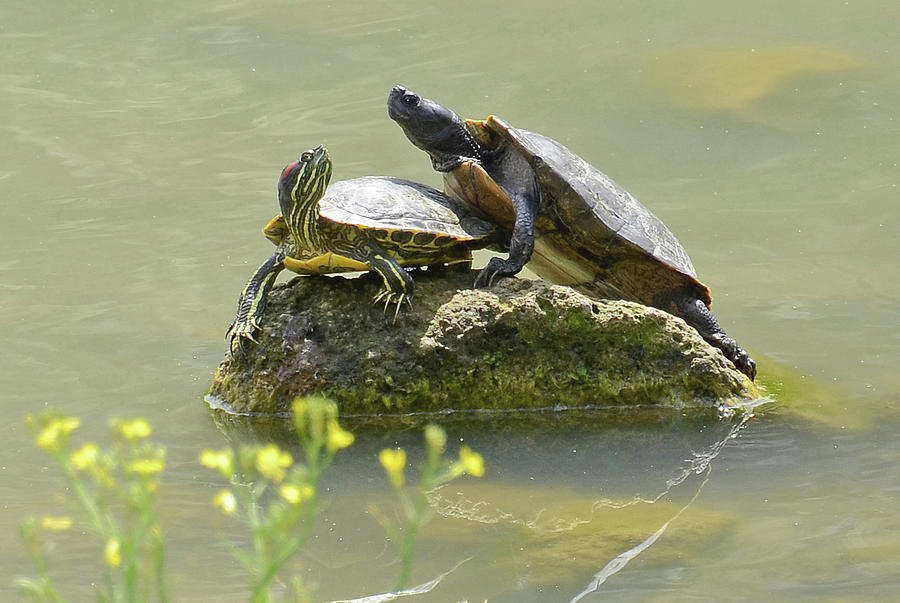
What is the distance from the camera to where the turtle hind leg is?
5.00 m

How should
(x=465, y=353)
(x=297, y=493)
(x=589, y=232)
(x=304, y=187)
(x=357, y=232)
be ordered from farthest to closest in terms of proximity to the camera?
(x=589, y=232) < (x=465, y=353) < (x=357, y=232) < (x=304, y=187) < (x=297, y=493)

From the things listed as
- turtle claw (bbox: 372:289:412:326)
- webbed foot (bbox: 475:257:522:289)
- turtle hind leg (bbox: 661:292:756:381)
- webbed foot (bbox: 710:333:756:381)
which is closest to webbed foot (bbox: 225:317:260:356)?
turtle claw (bbox: 372:289:412:326)

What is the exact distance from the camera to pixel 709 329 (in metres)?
5.07

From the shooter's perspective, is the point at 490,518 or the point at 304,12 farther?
the point at 304,12

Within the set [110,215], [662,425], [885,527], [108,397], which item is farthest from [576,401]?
[110,215]

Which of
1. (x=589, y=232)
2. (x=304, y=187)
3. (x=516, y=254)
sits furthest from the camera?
(x=589, y=232)

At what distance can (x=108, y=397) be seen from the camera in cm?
493

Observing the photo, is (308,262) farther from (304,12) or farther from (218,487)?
(304,12)

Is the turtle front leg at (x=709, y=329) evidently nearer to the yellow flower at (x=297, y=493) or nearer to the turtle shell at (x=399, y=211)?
the turtle shell at (x=399, y=211)

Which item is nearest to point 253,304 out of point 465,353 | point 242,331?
point 242,331

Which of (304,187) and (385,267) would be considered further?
(385,267)

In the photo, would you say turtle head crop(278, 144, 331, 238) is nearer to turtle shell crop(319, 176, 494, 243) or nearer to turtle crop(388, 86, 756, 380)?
turtle shell crop(319, 176, 494, 243)

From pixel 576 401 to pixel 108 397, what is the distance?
1964 mm

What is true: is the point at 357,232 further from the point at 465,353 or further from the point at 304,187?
the point at 465,353
